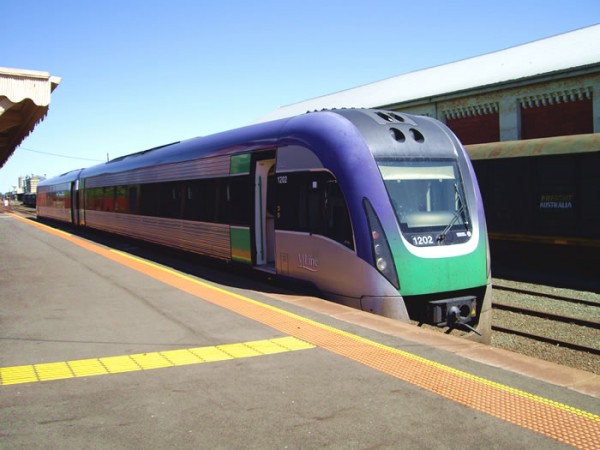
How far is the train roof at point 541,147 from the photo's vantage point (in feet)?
40.9

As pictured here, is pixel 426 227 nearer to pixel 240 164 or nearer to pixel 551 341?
pixel 551 341

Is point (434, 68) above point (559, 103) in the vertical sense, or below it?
above

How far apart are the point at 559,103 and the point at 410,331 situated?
16663mm

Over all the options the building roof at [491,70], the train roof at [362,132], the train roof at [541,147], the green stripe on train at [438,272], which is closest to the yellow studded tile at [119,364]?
the green stripe on train at [438,272]

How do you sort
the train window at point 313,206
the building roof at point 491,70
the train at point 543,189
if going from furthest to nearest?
the building roof at point 491,70
the train at point 543,189
the train window at point 313,206

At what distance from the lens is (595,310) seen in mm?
9414

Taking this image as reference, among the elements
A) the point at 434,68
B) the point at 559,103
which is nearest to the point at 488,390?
the point at 559,103

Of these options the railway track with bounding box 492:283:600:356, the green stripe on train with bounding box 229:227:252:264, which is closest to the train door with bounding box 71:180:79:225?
the green stripe on train with bounding box 229:227:252:264

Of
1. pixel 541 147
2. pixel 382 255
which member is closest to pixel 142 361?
pixel 382 255

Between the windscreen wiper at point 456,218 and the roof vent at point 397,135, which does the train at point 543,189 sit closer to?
the windscreen wiper at point 456,218

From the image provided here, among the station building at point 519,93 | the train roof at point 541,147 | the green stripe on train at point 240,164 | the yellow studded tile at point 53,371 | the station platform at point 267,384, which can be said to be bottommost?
the station platform at point 267,384

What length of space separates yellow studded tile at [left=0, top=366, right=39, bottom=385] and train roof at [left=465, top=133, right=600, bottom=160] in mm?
12094

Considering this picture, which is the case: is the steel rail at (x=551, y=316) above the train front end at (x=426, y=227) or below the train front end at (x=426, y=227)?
below

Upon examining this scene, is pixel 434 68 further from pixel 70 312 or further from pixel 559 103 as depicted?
pixel 70 312
